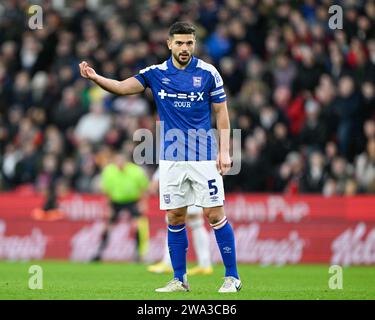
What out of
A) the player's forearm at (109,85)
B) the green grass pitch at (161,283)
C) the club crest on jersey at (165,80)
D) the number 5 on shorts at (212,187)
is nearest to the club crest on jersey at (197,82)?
the club crest on jersey at (165,80)

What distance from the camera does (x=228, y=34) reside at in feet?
72.2

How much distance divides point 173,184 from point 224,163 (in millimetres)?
597

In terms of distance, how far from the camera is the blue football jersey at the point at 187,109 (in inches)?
411

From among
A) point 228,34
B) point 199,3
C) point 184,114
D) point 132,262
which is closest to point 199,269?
point 132,262

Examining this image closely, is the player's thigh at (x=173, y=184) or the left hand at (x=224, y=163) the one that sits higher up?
the left hand at (x=224, y=163)

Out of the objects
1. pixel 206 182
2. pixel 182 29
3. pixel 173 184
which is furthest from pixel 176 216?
pixel 182 29

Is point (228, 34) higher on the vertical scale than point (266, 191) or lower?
higher

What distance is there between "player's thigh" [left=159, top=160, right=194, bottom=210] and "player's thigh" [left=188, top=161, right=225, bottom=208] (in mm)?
101

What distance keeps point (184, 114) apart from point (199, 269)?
523cm

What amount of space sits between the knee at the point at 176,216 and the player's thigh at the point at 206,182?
22 centimetres

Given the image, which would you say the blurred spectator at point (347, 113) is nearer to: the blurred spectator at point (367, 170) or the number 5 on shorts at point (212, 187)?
the blurred spectator at point (367, 170)

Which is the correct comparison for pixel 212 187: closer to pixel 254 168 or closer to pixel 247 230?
pixel 247 230

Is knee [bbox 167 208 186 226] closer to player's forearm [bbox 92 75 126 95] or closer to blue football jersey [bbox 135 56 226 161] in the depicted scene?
blue football jersey [bbox 135 56 226 161]
